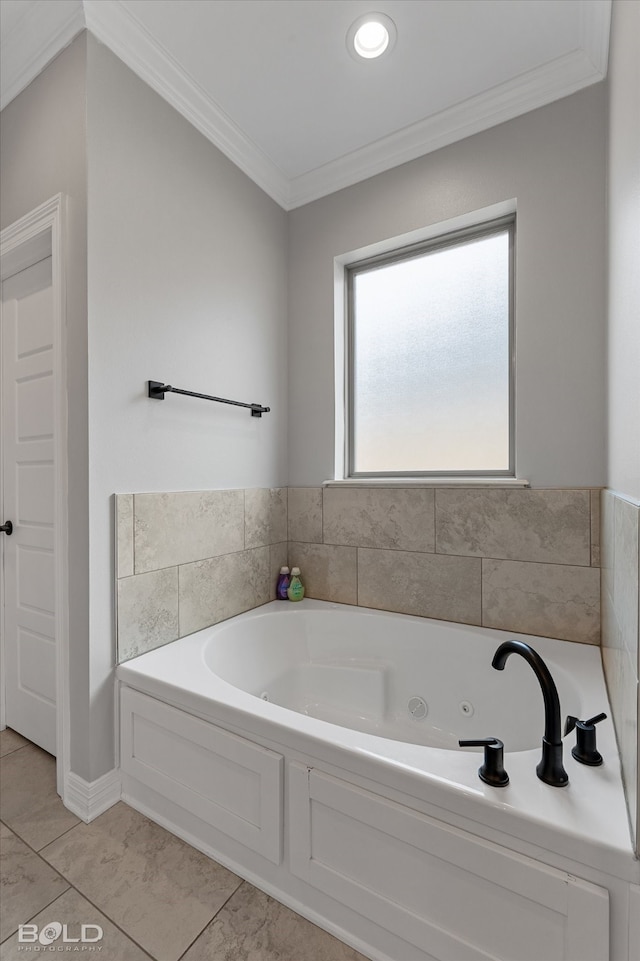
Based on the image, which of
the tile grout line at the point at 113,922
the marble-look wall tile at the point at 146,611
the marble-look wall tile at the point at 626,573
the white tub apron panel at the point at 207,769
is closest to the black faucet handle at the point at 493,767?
the marble-look wall tile at the point at 626,573

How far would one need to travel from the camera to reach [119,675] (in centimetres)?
151

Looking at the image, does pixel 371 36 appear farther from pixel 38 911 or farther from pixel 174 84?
pixel 38 911

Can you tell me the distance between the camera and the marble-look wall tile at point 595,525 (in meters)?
1.62

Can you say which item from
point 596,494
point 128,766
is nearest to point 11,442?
point 128,766

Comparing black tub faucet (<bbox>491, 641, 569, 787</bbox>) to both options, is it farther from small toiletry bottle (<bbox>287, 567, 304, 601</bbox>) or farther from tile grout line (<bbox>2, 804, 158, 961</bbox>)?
small toiletry bottle (<bbox>287, 567, 304, 601</bbox>)

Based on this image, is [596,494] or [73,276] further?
[596,494]

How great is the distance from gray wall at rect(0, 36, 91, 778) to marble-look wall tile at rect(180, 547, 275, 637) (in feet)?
1.26

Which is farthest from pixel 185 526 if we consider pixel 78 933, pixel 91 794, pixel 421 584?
pixel 78 933

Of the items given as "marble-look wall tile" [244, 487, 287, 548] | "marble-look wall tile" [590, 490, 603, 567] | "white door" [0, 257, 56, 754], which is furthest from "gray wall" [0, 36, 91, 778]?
"marble-look wall tile" [590, 490, 603, 567]

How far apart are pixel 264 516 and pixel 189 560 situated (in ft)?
1.70

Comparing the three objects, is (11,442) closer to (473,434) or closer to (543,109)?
(473,434)

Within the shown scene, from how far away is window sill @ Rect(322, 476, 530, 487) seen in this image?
5.90 feet

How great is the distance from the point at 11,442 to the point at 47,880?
5.06ft

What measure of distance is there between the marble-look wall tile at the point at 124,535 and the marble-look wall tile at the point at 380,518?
3.27ft
